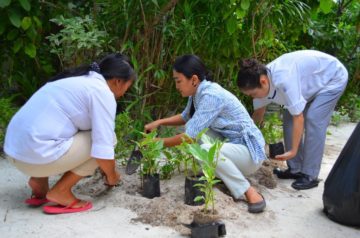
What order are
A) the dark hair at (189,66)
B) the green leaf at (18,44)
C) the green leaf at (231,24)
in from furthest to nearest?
the green leaf at (18,44) < the green leaf at (231,24) < the dark hair at (189,66)

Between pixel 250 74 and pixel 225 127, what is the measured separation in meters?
0.39

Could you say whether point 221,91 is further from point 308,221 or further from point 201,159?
point 308,221

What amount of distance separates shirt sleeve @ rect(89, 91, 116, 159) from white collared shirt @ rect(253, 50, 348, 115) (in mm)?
1263

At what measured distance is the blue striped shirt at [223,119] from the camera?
313 cm

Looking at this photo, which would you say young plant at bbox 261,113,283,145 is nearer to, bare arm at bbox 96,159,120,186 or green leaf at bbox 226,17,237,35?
green leaf at bbox 226,17,237,35

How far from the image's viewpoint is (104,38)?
4062mm

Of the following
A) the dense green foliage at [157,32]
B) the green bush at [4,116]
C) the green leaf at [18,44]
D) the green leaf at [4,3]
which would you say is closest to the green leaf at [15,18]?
the dense green foliage at [157,32]

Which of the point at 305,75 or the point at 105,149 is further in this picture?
the point at 305,75

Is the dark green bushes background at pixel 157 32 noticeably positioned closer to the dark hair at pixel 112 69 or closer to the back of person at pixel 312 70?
the back of person at pixel 312 70

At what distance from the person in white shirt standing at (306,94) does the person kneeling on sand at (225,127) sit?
0.87ft

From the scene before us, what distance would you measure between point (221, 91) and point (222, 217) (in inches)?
32.4

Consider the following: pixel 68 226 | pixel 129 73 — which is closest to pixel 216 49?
pixel 129 73

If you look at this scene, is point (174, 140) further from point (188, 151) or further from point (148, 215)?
point (148, 215)

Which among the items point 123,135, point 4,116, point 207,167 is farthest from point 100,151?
point 4,116
